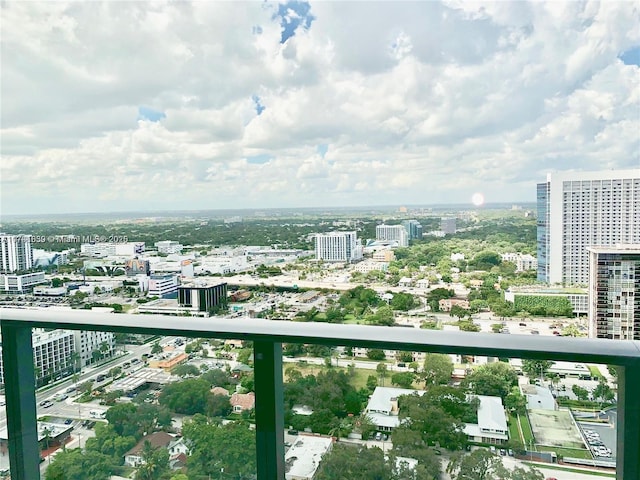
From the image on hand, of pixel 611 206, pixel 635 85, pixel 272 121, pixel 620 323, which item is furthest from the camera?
pixel 272 121

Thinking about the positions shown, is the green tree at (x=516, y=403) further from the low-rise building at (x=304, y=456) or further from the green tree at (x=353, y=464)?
the low-rise building at (x=304, y=456)

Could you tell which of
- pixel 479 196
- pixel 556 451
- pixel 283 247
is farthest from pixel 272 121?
pixel 556 451

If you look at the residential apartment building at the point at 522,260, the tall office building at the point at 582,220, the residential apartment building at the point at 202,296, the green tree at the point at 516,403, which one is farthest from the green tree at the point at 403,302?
the green tree at the point at 516,403

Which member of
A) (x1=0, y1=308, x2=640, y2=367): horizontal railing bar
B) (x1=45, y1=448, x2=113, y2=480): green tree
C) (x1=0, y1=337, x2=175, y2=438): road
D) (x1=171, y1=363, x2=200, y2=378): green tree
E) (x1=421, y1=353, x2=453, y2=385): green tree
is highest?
(x1=0, y1=308, x2=640, y2=367): horizontal railing bar

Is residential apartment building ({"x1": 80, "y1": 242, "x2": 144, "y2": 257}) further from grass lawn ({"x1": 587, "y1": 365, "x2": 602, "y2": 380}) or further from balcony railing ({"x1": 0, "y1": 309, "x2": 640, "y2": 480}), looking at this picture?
grass lawn ({"x1": 587, "y1": 365, "x2": 602, "y2": 380})

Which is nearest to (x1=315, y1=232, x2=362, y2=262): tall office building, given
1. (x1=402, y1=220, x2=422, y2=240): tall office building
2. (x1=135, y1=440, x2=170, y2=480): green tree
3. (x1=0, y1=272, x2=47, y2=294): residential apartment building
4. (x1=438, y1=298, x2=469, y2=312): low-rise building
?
(x1=402, y1=220, x2=422, y2=240): tall office building

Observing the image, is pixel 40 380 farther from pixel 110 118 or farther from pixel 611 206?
pixel 611 206

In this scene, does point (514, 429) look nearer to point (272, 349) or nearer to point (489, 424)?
point (489, 424)
